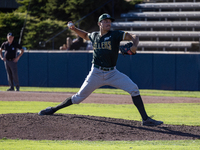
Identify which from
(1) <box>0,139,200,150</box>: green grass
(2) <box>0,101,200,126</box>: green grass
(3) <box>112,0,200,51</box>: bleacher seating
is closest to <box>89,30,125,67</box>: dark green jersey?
(1) <box>0,139,200,150</box>: green grass

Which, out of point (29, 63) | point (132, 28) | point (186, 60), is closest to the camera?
point (186, 60)

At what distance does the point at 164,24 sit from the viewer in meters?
20.5

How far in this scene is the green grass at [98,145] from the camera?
473 centimetres

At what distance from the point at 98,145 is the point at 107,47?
1.81 metres

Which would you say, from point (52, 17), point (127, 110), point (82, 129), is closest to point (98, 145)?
point (82, 129)

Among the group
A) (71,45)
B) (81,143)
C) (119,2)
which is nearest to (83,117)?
(81,143)

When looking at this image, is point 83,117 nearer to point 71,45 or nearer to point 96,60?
point 96,60

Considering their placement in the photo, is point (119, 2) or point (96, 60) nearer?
point (96, 60)

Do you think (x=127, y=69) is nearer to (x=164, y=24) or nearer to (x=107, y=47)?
(x=164, y=24)

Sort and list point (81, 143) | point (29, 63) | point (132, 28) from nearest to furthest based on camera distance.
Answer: point (81, 143), point (29, 63), point (132, 28)

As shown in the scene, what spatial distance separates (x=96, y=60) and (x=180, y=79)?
998 cm

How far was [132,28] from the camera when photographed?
21.2 metres

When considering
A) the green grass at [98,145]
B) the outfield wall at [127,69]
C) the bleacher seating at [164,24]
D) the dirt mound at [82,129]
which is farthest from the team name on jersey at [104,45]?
the bleacher seating at [164,24]

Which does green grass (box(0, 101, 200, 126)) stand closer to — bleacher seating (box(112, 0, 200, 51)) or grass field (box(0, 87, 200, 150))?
grass field (box(0, 87, 200, 150))
